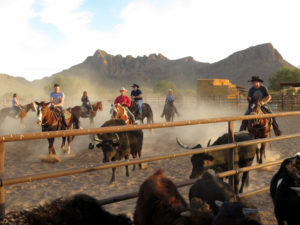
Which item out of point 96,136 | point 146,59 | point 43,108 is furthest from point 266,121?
point 146,59

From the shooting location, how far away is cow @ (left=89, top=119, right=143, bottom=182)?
5543 millimetres

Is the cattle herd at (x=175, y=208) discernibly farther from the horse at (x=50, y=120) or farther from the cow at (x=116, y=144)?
the horse at (x=50, y=120)

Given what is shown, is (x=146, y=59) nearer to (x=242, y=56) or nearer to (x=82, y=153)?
(x=242, y=56)

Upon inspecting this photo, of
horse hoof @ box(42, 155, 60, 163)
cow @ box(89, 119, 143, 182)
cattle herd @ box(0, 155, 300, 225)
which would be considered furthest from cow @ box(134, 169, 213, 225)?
horse hoof @ box(42, 155, 60, 163)


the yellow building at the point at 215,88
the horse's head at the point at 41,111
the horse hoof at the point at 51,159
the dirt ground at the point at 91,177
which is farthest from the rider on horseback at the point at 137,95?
the yellow building at the point at 215,88

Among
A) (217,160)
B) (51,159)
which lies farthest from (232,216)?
(51,159)

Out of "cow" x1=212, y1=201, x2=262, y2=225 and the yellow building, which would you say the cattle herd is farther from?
the yellow building

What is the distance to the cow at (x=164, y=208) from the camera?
6.23 ft

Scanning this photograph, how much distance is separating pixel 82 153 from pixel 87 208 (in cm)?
718

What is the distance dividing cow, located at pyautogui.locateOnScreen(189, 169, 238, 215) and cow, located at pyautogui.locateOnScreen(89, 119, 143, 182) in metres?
3.08

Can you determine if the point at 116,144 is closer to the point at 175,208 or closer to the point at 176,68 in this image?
the point at 175,208

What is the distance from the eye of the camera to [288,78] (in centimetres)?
5075

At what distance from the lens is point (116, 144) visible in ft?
18.4

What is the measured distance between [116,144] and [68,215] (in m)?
3.82
